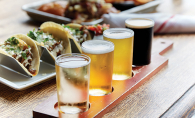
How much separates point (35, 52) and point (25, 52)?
5cm

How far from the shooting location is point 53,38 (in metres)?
1.49

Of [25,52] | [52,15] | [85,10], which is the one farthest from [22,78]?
[85,10]

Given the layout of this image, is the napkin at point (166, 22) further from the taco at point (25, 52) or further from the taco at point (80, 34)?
the taco at point (25, 52)

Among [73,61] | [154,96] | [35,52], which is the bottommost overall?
[154,96]

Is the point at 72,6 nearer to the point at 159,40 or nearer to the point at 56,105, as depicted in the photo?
the point at 159,40

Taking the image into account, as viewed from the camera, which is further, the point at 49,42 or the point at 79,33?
the point at 79,33

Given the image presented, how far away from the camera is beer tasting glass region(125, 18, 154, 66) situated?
1251 millimetres

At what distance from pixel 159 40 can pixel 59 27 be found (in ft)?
2.38

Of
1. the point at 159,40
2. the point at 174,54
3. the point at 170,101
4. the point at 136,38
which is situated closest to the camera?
the point at 170,101

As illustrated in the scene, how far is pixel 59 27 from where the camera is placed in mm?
1454

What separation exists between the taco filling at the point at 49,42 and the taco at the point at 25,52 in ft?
0.27

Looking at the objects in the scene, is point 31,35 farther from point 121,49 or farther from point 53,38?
point 121,49

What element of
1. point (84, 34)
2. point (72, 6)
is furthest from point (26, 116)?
point (72, 6)

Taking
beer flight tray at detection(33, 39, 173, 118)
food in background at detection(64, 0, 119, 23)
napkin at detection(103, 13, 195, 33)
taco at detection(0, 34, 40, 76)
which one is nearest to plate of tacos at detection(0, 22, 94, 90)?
taco at detection(0, 34, 40, 76)
